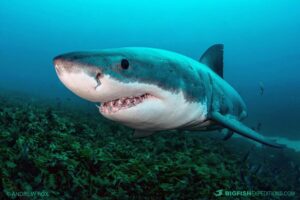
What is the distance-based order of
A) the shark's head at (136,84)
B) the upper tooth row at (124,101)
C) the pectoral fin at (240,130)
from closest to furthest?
the shark's head at (136,84), the upper tooth row at (124,101), the pectoral fin at (240,130)

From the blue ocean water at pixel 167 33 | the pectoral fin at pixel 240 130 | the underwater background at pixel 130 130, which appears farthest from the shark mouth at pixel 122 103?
the blue ocean water at pixel 167 33

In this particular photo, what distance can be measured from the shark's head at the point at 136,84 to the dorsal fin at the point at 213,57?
96.7 inches

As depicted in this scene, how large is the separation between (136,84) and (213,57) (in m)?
4.21

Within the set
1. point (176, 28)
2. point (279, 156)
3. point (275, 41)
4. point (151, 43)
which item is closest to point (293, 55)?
point (275, 41)

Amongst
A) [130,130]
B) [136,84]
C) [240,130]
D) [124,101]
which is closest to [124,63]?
[136,84]

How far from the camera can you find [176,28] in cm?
13788

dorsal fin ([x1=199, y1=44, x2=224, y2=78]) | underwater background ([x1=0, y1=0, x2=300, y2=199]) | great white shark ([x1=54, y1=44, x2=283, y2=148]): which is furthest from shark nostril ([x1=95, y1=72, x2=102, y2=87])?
dorsal fin ([x1=199, y1=44, x2=224, y2=78])

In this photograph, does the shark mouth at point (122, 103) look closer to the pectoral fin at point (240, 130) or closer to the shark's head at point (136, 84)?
the shark's head at point (136, 84)

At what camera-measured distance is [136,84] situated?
2967 millimetres

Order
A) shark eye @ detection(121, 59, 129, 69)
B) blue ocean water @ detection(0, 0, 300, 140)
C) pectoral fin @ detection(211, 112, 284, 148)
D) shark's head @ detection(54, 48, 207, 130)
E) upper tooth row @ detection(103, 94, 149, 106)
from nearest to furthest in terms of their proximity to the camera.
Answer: shark's head @ detection(54, 48, 207, 130) < shark eye @ detection(121, 59, 129, 69) < upper tooth row @ detection(103, 94, 149, 106) < pectoral fin @ detection(211, 112, 284, 148) < blue ocean water @ detection(0, 0, 300, 140)

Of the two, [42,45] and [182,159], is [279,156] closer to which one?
[182,159]

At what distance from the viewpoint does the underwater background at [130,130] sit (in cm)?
345

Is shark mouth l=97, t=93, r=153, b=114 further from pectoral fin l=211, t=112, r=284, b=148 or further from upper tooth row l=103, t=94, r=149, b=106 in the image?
pectoral fin l=211, t=112, r=284, b=148

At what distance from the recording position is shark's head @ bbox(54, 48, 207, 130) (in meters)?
2.56
